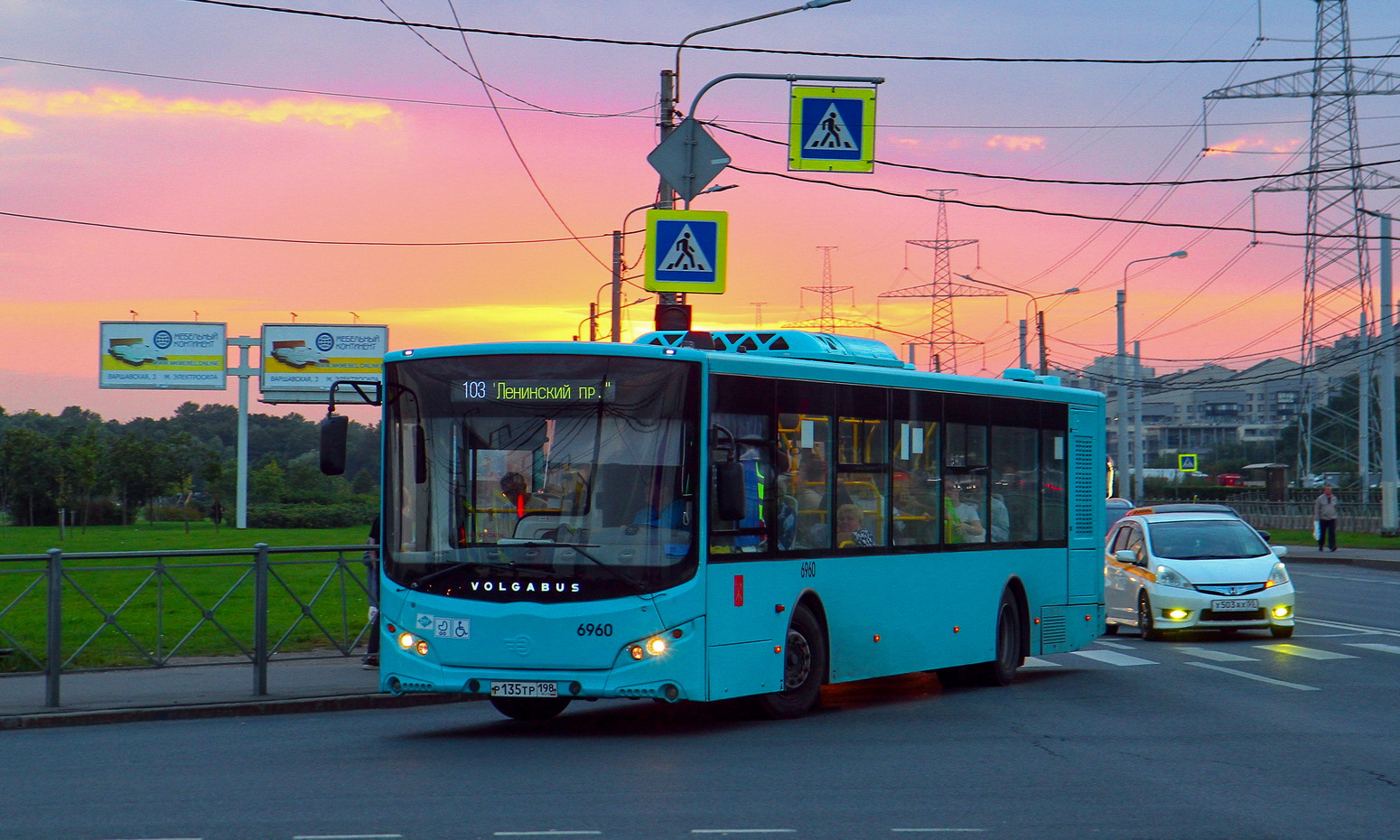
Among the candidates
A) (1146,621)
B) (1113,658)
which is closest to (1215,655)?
(1113,658)

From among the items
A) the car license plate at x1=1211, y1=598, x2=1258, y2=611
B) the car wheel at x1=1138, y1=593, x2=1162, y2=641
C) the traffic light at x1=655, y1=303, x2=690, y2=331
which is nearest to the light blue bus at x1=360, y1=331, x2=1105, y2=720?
the traffic light at x1=655, y1=303, x2=690, y2=331

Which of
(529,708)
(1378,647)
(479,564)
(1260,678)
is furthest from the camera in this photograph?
(1378,647)

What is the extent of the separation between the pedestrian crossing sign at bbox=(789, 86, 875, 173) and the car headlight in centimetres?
632

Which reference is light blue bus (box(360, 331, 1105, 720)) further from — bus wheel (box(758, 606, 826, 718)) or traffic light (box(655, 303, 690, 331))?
traffic light (box(655, 303, 690, 331))

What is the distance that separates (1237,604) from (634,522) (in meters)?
11.5

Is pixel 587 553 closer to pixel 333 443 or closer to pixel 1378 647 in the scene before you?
pixel 333 443

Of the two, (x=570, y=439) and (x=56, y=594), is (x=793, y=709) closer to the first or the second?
(x=570, y=439)

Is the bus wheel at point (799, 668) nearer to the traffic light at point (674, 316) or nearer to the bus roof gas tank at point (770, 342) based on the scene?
the bus roof gas tank at point (770, 342)

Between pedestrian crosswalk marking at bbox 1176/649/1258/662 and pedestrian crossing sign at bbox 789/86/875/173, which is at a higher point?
pedestrian crossing sign at bbox 789/86/875/173

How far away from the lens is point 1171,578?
20188 millimetres

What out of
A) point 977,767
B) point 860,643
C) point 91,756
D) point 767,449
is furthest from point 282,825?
point 860,643

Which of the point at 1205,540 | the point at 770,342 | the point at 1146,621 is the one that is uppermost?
the point at 770,342

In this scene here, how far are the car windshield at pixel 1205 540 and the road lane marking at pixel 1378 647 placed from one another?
178 cm

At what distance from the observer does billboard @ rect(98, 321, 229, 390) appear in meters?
67.9
